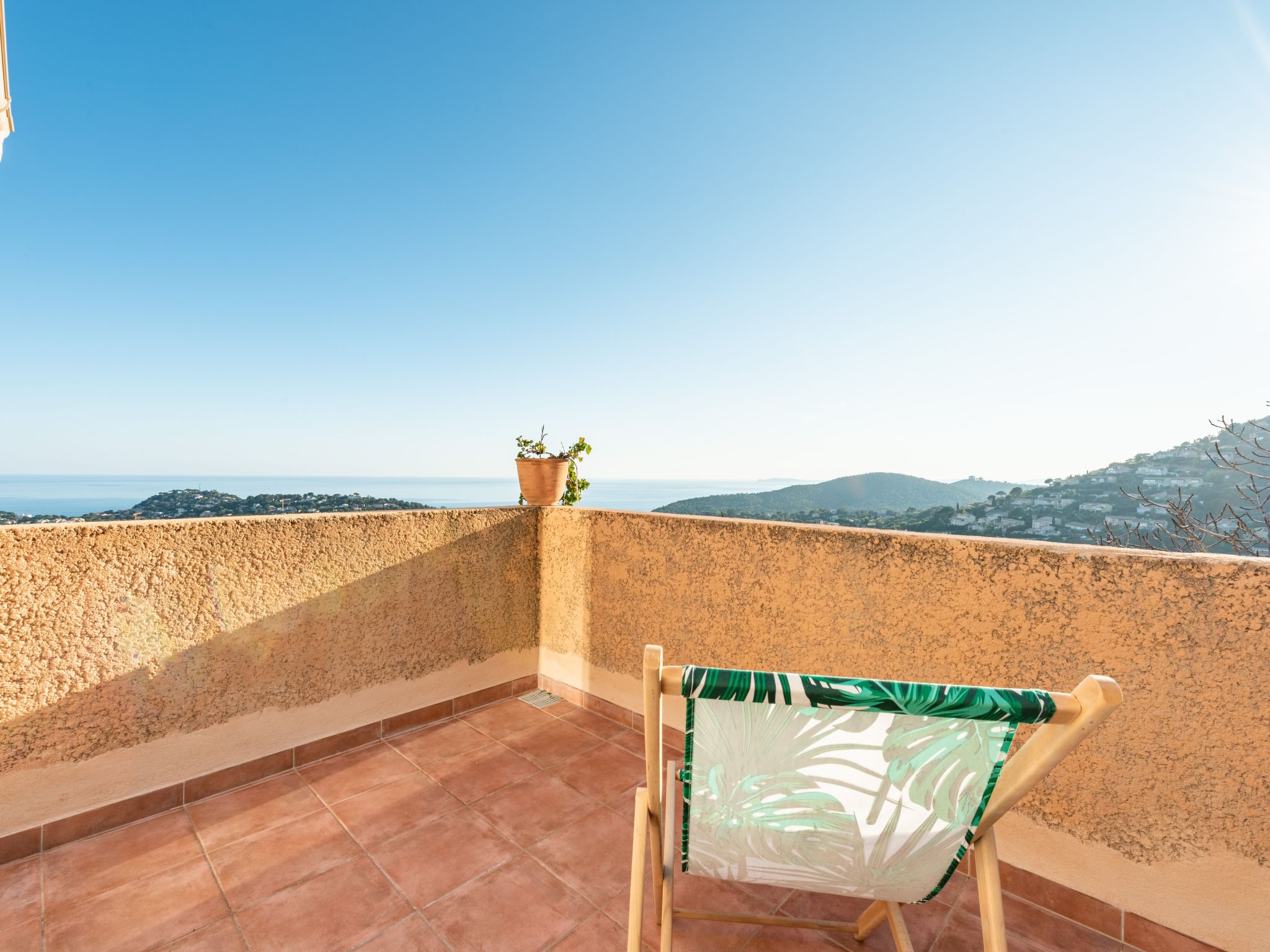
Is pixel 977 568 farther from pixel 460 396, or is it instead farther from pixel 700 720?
pixel 460 396

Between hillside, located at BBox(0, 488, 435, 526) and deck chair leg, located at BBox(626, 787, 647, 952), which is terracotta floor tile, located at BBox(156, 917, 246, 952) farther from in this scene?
hillside, located at BBox(0, 488, 435, 526)

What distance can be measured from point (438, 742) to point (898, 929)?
217 centimetres

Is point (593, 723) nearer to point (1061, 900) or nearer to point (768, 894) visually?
point (768, 894)

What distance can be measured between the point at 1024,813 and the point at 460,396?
14.3m

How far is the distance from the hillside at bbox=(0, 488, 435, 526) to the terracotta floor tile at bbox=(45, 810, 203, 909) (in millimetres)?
1192

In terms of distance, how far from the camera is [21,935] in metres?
1.45

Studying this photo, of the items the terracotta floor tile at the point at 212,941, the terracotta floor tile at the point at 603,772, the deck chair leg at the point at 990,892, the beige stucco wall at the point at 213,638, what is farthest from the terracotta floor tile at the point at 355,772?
the deck chair leg at the point at 990,892

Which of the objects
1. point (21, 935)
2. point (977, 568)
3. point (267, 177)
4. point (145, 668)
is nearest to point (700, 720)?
point (977, 568)

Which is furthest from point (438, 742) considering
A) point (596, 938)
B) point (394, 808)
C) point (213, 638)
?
point (596, 938)

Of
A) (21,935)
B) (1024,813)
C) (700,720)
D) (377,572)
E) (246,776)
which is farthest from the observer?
(377,572)

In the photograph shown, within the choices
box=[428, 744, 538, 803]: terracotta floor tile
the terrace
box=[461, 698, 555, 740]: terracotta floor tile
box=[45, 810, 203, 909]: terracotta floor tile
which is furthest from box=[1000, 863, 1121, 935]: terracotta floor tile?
box=[45, 810, 203, 909]: terracotta floor tile

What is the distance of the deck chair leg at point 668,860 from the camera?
44.6 inches

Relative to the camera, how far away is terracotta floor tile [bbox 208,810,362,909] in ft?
5.43

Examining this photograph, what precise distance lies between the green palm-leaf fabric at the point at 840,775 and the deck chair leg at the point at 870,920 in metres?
0.41
